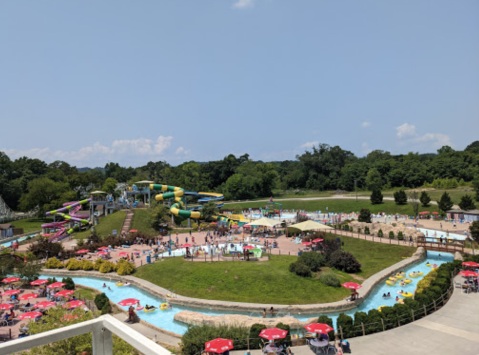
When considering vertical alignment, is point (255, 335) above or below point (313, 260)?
below

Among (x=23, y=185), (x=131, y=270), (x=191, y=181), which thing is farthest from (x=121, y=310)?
(x=23, y=185)

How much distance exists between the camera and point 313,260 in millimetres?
25391

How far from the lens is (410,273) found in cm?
2631

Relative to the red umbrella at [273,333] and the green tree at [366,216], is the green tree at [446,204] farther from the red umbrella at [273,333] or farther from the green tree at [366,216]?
the red umbrella at [273,333]

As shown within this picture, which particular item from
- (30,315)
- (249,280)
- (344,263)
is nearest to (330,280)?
(344,263)

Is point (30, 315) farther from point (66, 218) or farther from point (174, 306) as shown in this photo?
point (66, 218)

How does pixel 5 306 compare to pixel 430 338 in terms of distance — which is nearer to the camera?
pixel 430 338

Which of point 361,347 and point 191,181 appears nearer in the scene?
point 361,347

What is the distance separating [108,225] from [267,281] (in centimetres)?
3014

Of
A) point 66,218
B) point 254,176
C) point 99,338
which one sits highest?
point 254,176

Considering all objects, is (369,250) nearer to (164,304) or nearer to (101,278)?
(164,304)

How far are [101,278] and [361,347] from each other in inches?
848

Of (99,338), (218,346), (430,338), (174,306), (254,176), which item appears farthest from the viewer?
(254,176)

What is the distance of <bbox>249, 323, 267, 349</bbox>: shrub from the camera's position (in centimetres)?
1537
